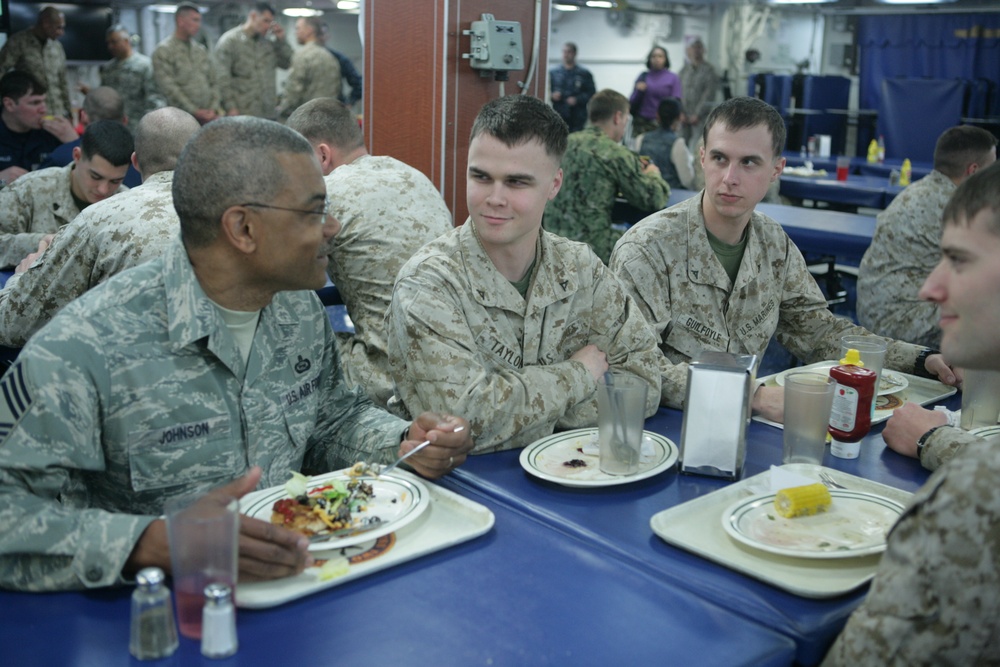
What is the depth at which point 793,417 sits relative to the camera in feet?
6.64

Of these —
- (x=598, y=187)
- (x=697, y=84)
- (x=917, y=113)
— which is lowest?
(x=598, y=187)

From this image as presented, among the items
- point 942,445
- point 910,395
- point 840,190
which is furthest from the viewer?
point 840,190

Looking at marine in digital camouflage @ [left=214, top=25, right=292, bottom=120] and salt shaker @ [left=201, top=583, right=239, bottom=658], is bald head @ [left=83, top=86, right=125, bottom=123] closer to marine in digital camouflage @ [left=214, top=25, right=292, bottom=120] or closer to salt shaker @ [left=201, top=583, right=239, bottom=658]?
marine in digital camouflage @ [left=214, top=25, right=292, bottom=120]

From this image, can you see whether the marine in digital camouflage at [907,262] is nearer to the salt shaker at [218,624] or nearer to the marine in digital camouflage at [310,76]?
the salt shaker at [218,624]

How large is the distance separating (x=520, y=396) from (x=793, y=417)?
0.59 metres

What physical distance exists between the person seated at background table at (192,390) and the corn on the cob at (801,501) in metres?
0.61

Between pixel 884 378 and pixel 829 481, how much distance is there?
88cm

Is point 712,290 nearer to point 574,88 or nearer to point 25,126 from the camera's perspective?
point 25,126

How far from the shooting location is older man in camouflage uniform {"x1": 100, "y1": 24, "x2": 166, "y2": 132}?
32.6 ft

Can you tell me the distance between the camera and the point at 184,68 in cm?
973

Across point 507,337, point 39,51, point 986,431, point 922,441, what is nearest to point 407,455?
point 507,337

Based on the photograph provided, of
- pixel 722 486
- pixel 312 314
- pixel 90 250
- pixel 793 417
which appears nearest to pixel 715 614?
pixel 722 486

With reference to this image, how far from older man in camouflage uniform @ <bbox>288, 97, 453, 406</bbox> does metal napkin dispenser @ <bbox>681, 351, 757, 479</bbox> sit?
1703 mm

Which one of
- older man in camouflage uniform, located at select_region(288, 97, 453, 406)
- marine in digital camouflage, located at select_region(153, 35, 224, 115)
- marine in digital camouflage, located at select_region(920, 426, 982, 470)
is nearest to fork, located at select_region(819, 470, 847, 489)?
marine in digital camouflage, located at select_region(920, 426, 982, 470)
